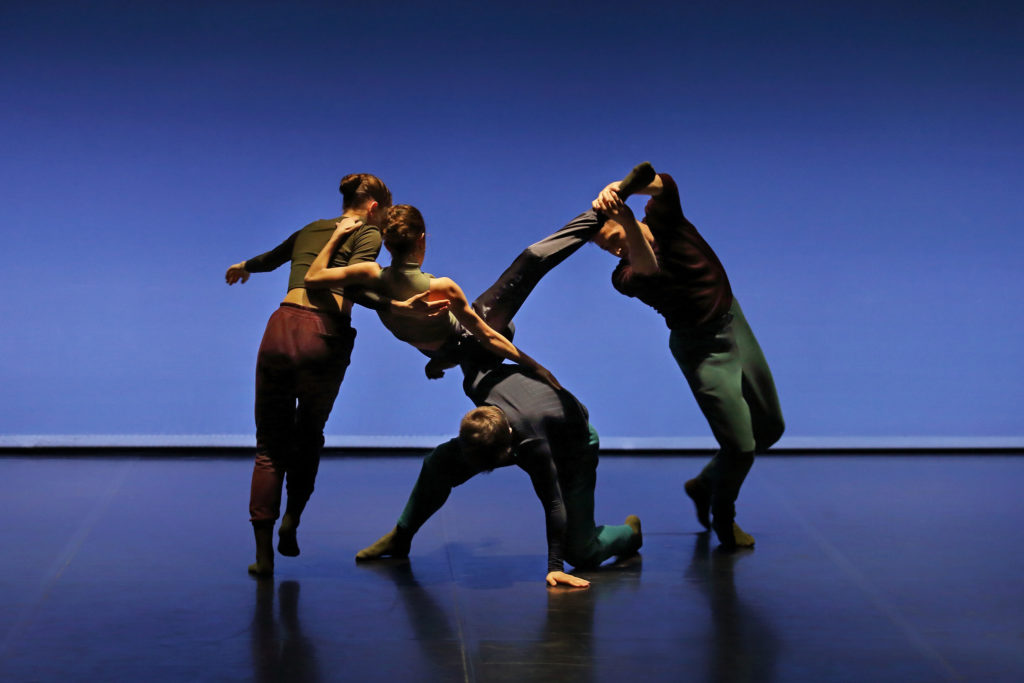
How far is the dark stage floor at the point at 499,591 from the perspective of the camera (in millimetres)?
2896

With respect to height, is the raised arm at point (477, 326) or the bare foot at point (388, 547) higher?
the raised arm at point (477, 326)

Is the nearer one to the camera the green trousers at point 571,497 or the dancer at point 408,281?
the dancer at point 408,281

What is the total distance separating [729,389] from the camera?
405 cm

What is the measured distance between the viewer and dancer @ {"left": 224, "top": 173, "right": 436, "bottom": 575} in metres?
3.66

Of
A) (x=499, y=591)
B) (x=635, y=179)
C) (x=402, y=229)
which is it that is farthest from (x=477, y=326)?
(x=499, y=591)

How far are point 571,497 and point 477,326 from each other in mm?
609

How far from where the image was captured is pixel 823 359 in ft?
21.6

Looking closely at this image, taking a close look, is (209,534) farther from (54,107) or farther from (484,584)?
(54,107)

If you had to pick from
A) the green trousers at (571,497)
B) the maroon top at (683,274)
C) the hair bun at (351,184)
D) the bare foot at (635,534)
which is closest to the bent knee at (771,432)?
the maroon top at (683,274)

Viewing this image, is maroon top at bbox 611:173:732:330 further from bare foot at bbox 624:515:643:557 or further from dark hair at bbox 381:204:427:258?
dark hair at bbox 381:204:427:258

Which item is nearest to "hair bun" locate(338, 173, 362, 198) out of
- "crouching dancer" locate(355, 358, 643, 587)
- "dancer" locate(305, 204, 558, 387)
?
"dancer" locate(305, 204, 558, 387)

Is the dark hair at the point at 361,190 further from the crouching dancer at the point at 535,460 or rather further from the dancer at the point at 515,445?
the crouching dancer at the point at 535,460

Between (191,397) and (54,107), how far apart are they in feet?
5.38

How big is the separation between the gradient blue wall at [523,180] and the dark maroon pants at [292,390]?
2668 mm
